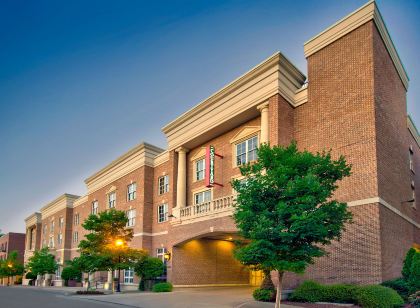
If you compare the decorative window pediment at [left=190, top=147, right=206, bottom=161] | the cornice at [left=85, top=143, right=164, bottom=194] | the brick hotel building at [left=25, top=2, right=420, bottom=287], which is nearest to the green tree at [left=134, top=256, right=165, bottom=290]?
the brick hotel building at [left=25, top=2, right=420, bottom=287]

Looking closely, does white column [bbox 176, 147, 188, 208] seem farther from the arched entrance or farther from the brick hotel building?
the arched entrance

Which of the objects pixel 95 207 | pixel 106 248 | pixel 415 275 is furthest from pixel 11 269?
pixel 415 275

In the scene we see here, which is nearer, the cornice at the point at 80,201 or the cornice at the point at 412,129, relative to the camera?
the cornice at the point at 412,129

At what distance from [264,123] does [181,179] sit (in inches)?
395

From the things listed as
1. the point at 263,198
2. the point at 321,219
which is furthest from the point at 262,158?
the point at 321,219

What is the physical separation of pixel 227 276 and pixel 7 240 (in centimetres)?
6921

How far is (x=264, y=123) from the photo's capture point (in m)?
24.2

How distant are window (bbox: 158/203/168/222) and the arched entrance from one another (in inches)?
180

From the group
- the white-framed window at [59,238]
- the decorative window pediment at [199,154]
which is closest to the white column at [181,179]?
the decorative window pediment at [199,154]

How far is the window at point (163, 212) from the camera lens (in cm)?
3453

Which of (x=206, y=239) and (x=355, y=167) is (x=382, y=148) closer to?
(x=355, y=167)

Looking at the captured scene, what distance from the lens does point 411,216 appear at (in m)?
25.0

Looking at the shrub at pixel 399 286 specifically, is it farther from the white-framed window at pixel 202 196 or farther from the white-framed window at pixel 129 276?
the white-framed window at pixel 129 276

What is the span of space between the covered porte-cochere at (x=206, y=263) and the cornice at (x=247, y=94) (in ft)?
26.1
